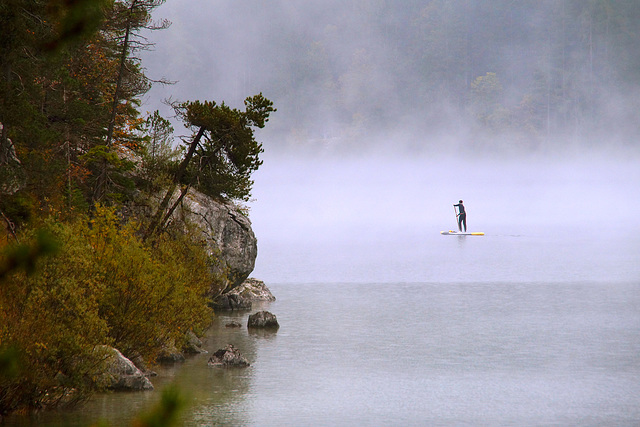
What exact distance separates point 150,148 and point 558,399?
20.1 meters

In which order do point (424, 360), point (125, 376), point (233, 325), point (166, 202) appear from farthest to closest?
1. point (233, 325)
2. point (166, 202)
3. point (424, 360)
4. point (125, 376)

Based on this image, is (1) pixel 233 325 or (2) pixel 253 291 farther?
(2) pixel 253 291

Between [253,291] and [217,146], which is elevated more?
[217,146]

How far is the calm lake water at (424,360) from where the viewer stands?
1775cm

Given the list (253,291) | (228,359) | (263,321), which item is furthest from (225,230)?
(228,359)

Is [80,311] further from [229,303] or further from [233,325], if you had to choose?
[229,303]

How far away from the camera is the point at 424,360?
24.3 metres

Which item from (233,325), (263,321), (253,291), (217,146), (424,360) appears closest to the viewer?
(424,360)

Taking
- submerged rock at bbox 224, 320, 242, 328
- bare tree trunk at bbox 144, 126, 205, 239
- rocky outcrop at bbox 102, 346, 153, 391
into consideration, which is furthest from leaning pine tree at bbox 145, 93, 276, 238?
rocky outcrop at bbox 102, 346, 153, 391

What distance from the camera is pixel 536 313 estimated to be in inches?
1390

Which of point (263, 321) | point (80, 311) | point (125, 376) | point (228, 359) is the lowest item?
point (125, 376)

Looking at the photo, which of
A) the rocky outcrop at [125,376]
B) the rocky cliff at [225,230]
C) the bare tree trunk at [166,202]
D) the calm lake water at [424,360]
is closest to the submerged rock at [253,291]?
the calm lake water at [424,360]

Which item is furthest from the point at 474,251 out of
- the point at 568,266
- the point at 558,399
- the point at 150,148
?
the point at 558,399

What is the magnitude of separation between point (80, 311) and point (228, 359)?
284 inches
